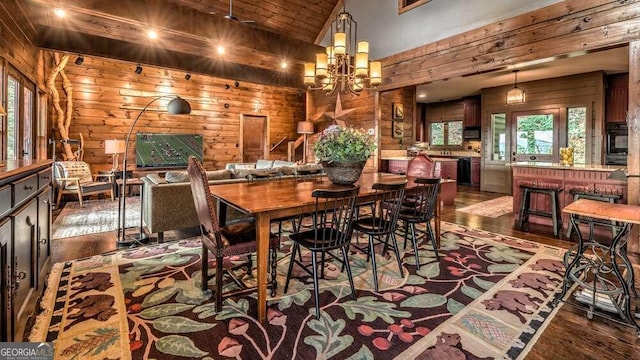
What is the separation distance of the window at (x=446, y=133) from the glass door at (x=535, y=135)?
87.3 inches

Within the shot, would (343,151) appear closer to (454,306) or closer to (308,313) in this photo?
(308,313)

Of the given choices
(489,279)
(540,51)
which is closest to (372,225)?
Answer: (489,279)

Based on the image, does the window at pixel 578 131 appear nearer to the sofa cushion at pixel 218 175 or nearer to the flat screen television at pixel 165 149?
the sofa cushion at pixel 218 175

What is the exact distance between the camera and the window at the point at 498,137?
7781mm

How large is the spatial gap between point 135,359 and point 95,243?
2578 mm

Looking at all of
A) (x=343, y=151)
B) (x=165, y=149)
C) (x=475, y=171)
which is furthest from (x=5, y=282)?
(x=475, y=171)

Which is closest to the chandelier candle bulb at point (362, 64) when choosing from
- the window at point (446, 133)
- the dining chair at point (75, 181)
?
the dining chair at point (75, 181)

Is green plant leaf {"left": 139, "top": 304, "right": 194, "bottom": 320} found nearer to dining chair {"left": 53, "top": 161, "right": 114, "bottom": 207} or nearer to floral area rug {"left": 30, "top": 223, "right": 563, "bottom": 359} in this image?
floral area rug {"left": 30, "top": 223, "right": 563, "bottom": 359}

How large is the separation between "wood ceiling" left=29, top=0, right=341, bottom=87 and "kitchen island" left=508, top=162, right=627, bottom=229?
451 centimetres

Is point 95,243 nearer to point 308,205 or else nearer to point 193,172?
point 193,172

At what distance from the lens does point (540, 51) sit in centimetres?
411

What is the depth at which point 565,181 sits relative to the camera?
13.9 ft

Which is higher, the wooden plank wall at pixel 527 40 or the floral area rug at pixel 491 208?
the wooden plank wall at pixel 527 40

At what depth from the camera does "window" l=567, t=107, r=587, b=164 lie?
6.53m
